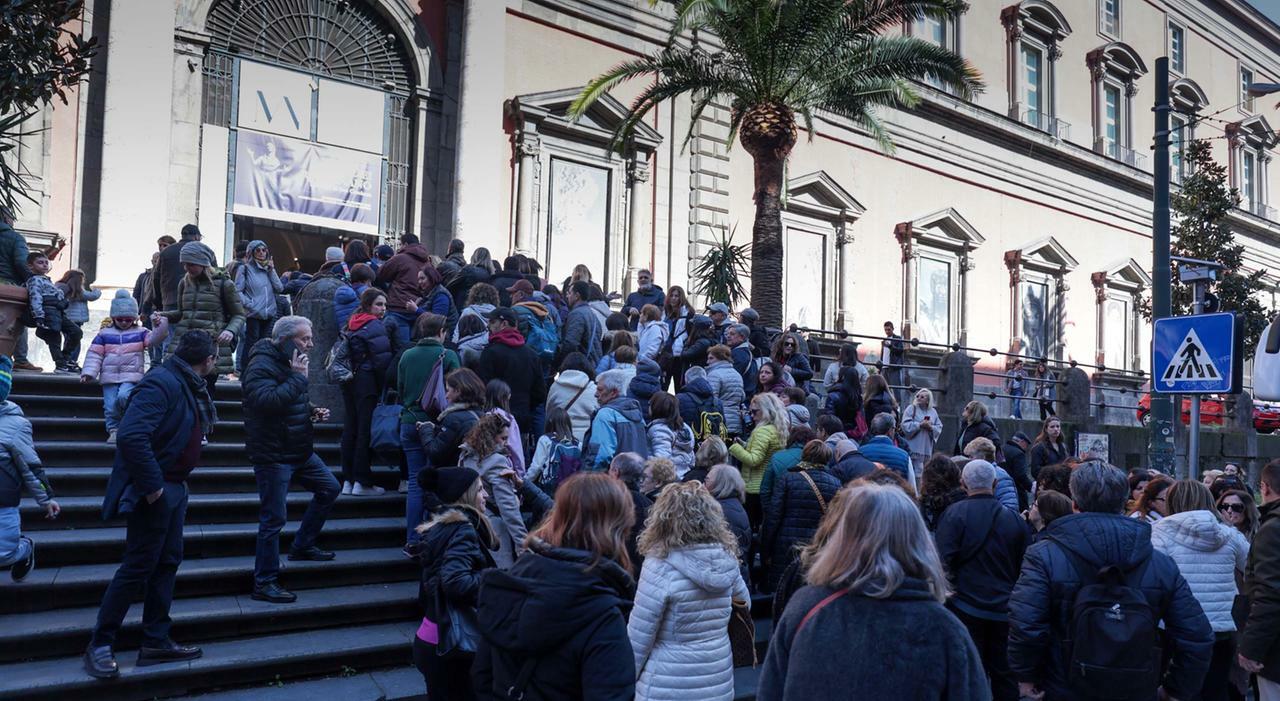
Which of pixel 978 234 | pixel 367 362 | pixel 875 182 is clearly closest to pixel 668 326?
pixel 367 362

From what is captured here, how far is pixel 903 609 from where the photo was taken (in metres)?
2.75

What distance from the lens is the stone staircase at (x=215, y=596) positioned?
5.77 metres

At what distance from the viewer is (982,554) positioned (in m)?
6.07

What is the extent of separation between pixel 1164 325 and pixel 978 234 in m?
20.9

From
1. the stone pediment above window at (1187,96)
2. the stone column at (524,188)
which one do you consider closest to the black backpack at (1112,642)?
the stone column at (524,188)

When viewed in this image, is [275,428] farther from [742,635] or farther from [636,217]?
[636,217]

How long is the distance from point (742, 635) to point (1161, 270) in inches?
306

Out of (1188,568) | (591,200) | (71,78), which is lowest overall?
(1188,568)

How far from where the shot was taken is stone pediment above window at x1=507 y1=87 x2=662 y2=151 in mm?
18250

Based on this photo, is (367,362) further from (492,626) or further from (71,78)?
(492,626)

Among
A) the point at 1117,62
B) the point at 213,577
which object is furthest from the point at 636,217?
the point at 1117,62

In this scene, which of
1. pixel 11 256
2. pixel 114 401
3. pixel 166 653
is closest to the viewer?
pixel 166 653

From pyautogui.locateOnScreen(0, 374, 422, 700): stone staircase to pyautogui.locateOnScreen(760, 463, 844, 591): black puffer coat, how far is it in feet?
8.43

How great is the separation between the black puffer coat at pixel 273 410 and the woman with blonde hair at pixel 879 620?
4.75 meters
